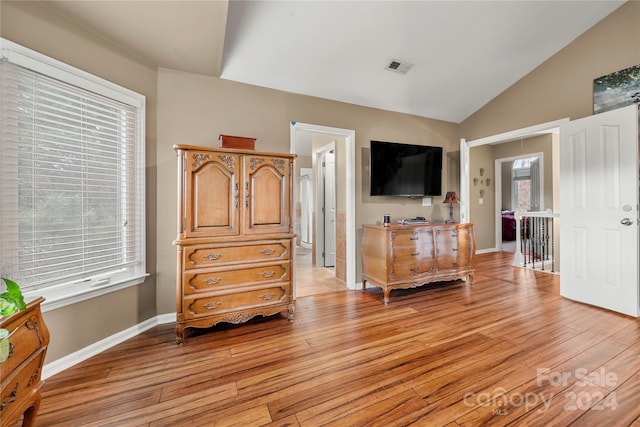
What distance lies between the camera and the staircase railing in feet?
16.3

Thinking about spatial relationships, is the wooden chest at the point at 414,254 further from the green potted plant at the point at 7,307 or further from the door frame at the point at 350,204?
the green potted plant at the point at 7,307

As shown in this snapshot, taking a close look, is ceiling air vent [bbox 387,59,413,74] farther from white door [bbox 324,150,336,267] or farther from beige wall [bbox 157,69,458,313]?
white door [bbox 324,150,336,267]

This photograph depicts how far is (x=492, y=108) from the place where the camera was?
13.0 ft

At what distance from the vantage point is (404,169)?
3.75 meters

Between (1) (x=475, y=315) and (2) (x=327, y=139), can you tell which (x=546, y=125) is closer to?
(1) (x=475, y=315)

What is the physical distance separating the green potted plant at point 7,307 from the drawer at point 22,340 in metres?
0.04

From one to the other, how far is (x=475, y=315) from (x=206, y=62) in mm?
3579

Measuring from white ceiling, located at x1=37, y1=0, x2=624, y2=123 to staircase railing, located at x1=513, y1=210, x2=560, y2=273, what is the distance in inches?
112

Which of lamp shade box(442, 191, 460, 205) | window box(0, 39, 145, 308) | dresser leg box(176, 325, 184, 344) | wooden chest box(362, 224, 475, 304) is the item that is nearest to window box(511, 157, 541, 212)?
lamp shade box(442, 191, 460, 205)

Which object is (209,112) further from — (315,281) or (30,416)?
(315,281)

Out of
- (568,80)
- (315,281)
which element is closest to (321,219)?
(315,281)

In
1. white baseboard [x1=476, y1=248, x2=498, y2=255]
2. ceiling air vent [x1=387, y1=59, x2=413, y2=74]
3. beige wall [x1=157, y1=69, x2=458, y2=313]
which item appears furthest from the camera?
white baseboard [x1=476, y1=248, x2=498, y2=255]

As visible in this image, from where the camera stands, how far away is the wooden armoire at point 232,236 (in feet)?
7.21

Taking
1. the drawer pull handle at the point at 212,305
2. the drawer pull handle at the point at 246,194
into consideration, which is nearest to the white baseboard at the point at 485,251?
the drawer pull handle at the point at 246,194
